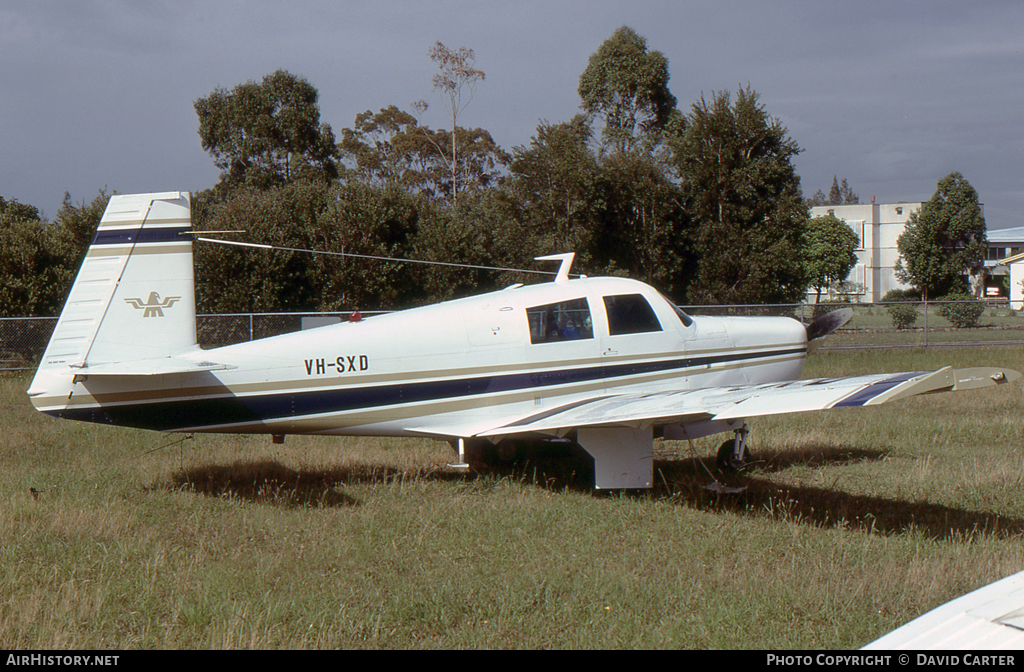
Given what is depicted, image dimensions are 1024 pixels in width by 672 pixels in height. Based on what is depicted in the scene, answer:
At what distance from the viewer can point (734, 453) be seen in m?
8.83

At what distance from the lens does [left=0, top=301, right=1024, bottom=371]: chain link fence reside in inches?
712

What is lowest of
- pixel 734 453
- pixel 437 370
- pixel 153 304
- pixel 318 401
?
pixel 734 453

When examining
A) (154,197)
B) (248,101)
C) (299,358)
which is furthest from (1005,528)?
(248,101)

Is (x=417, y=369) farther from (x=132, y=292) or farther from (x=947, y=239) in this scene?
(x=947, y=239)

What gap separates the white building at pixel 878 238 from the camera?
293ft

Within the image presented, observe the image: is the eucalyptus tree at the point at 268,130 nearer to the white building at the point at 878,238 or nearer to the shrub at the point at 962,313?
the shrub at the point at 962,313

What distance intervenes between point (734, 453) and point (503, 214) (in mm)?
26679

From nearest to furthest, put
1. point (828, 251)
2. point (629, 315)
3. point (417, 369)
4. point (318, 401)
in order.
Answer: point (318, 401) → point (417, 369) → point (629, 315) → point (828, 251)

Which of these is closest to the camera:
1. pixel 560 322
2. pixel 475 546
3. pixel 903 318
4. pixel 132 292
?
pixel 475 546

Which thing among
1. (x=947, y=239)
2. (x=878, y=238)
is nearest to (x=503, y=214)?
(x=947, y=239)

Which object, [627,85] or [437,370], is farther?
[627,85]
